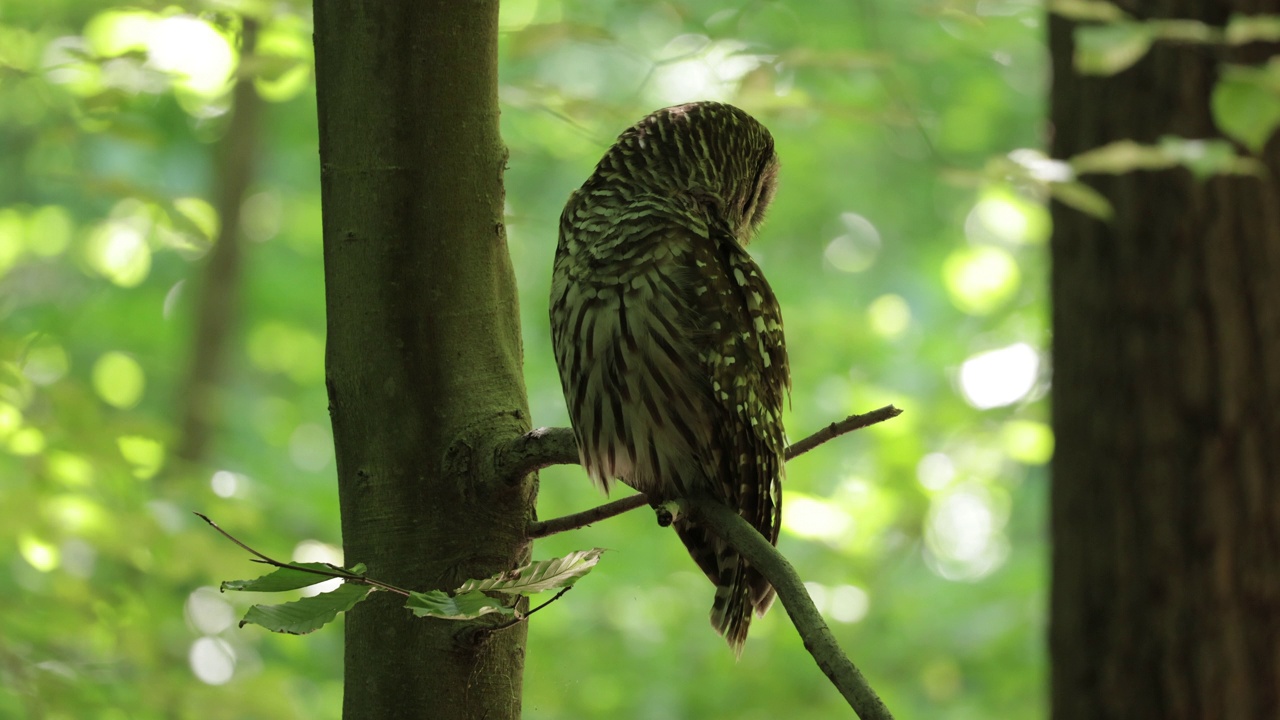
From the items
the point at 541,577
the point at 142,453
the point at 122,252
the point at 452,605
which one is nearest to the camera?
the point at 452,605

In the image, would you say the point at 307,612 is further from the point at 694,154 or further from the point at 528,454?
the point at 694,154

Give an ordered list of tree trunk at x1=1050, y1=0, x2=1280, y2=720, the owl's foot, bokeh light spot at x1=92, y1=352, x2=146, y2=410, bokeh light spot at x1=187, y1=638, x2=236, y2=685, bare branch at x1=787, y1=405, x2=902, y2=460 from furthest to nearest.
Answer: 1. bokeh light spot at x1=92, y1=352, x2=146, y2=410
2. bokeh light spot at x1=187, y1=638, x2=236, y2=685
3. tree trunk at x1=1050, y1=0, x2=1280, y2=720
4. the owl's foot
5. bare branch at x1=787, y1=405, x2=902, y2=460

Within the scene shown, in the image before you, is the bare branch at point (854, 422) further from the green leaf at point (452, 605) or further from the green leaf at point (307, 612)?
the green leaf at point (307, 612)

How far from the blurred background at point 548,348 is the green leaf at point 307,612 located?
1.27 m

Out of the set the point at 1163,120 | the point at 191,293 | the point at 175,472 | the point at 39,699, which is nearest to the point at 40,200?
the point at 191,293

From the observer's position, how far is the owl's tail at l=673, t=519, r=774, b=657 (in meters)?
2.05

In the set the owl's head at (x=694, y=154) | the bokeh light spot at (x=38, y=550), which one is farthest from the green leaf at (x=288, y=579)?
the bokeh light spot at (x=38, y=550)

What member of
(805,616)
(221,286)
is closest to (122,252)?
(221,286)

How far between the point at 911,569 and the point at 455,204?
6070mm

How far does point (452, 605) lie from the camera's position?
41.8 inches

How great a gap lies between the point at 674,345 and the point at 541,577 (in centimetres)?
78

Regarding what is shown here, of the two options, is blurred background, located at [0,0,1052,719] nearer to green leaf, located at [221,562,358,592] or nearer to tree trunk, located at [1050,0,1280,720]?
tree trunk, located at [1050,0,1280,720]

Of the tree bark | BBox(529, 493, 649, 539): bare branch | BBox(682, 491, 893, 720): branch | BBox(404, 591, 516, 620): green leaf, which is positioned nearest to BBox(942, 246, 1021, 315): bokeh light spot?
the tree bark

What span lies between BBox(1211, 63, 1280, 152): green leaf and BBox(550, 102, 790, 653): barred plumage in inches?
44.7
